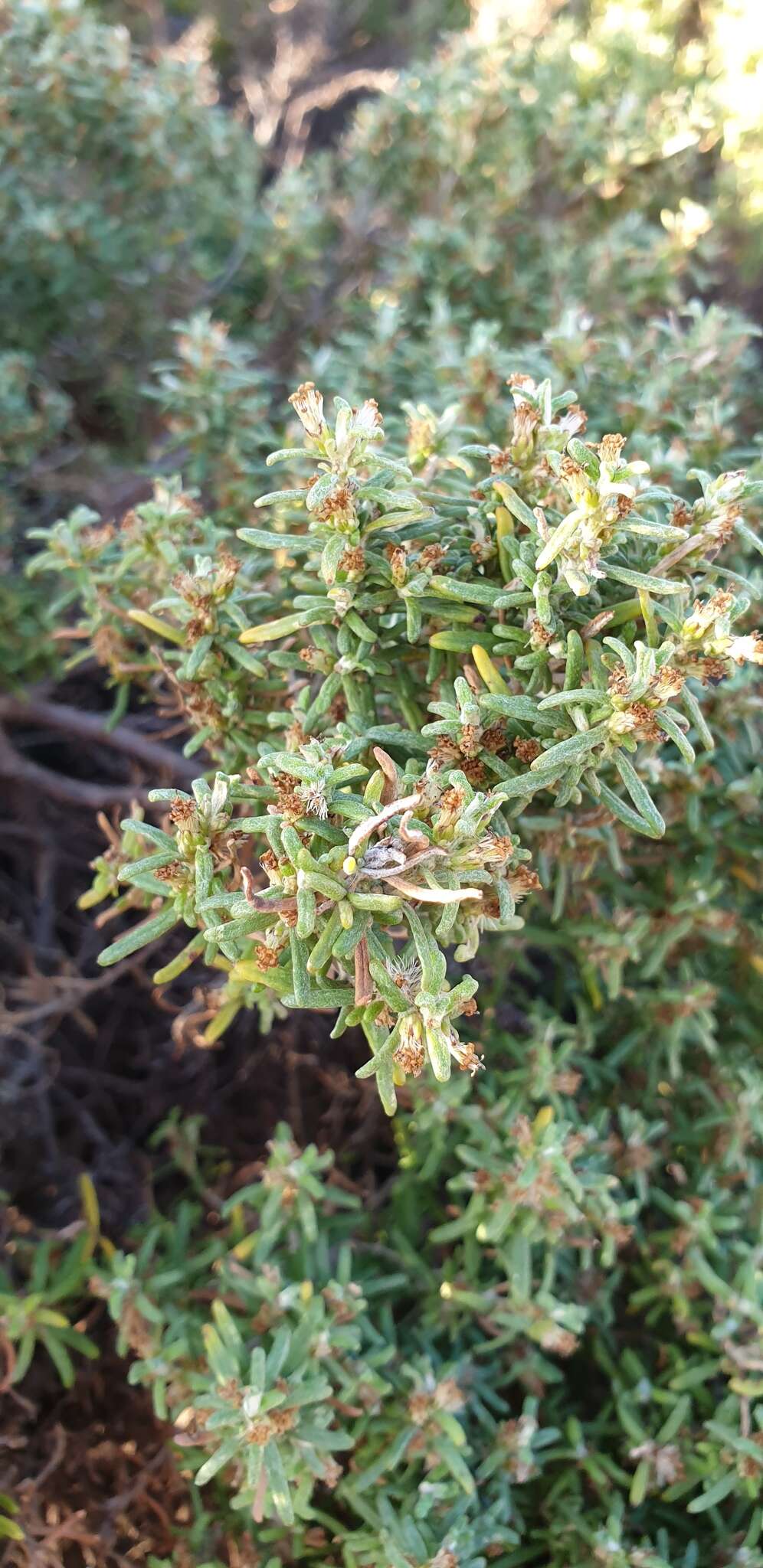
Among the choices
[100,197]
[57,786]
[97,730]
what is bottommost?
[57,786]

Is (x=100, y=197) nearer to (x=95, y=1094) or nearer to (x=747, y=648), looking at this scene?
(x=95, y=1094)

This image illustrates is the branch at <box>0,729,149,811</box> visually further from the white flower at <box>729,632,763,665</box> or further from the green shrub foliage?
the white flower at <box>729,632,763,665</box>

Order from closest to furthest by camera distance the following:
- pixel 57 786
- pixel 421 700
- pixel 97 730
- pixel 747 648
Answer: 1. pixel 747 648
2. pixel 421 700
3. pixel 97 730
4. pixel 57 786

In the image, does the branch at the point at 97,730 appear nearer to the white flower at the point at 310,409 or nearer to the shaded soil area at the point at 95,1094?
the shaded soil area at the point at 95,1094

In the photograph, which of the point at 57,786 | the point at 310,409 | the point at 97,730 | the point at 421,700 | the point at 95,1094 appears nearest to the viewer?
the point at 310,409

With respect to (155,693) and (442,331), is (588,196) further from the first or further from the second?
(155,693)

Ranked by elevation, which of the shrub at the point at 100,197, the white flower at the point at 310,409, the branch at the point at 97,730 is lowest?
the branch at the point at 97,730

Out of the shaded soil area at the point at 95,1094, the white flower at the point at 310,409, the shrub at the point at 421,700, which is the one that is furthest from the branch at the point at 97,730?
the white flower at the point at 310,409

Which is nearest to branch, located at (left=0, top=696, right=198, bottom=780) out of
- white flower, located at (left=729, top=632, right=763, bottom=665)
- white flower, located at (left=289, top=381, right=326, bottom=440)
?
white flower, located at (left=289, top=381, right=326, bottom=440)

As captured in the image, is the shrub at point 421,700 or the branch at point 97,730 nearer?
the shrub at point 421,700

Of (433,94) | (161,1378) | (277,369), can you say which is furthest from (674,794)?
(433,94)

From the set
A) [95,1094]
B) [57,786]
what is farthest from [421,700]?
[95,1094]
